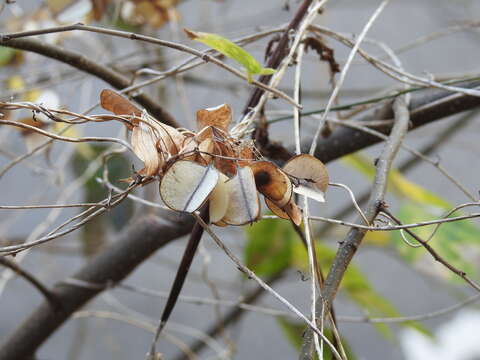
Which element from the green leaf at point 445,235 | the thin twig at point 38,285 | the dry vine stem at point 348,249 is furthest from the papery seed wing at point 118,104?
the green leaf at point 445,235

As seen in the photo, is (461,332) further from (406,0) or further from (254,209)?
(254,209)

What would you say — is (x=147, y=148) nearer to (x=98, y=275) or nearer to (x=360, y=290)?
(x=98, y=275)

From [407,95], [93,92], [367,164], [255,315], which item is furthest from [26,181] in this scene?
[407,95]

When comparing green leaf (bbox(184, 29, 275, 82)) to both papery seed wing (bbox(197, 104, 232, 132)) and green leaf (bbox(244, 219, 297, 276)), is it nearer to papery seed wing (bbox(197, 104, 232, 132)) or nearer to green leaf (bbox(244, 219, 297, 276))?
papery seed wing (bbox(197, 104, 232, 132))

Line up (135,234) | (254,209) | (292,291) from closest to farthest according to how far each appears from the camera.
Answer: (254,209), (135,234), (292,291)

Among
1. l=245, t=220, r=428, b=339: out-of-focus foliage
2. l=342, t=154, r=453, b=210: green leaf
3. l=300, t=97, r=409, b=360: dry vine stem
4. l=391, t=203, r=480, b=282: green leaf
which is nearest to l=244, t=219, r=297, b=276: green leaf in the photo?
l=245, t=220, r=428, b=339: out-of-focus foliage
